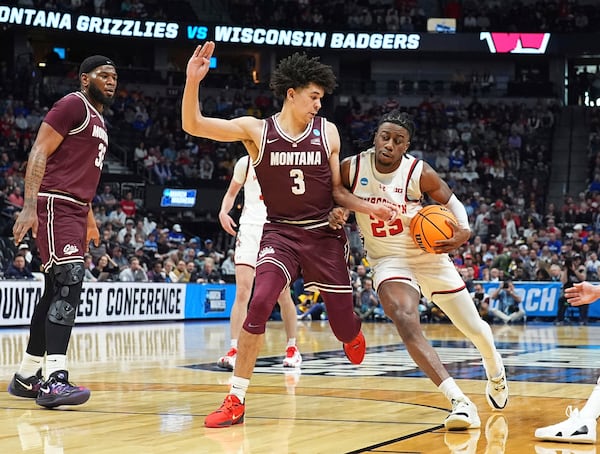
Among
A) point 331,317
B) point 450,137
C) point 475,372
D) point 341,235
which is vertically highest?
point 450,137

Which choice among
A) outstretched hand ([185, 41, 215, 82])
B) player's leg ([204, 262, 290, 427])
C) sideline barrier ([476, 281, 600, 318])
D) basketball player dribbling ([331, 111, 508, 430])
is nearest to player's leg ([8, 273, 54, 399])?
player's leg ([204, 262, 290, 427])

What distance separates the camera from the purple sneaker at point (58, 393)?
6.07 metres

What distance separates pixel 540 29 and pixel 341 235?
1154 inches

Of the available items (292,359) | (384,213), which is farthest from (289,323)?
(384,213)

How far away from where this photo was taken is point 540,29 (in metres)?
33.6

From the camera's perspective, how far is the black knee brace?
6246mm

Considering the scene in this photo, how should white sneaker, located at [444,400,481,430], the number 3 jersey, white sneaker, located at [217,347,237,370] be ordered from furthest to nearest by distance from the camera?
white sneaker, located at [217,347,237,370], the number 3 jersey, white sneaker, located at [444,400,481,430]

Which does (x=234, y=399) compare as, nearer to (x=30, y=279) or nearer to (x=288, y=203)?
(x=288, y=203)

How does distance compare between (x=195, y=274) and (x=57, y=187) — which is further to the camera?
(x=195, y=274)

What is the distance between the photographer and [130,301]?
17.6m

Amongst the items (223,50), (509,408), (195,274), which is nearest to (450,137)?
(223,50)

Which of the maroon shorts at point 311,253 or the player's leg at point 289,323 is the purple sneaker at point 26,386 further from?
the player's leg at point 289,323

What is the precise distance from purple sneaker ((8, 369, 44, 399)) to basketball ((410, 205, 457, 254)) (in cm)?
274

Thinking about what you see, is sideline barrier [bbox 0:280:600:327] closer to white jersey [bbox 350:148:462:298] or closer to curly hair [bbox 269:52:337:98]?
curly hair [bbox 269:52:337:98]
